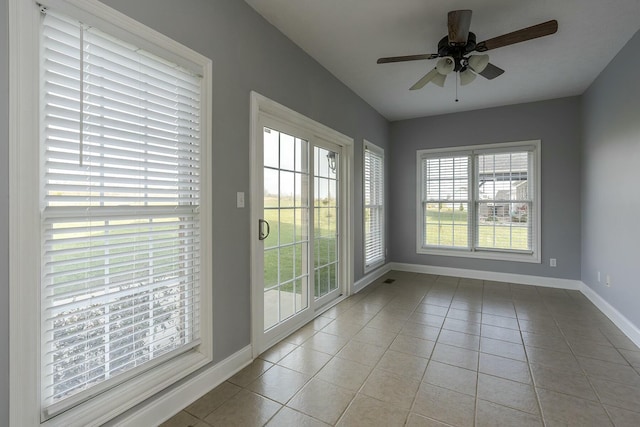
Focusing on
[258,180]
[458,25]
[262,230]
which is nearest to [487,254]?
[458,25]

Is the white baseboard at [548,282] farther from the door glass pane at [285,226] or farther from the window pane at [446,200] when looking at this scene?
the door glass pane at [285,226]

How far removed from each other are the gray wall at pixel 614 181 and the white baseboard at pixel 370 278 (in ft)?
8.95

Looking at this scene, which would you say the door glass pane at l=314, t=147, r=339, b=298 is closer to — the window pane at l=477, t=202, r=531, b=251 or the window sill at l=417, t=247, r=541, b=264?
the window sill at l=417, t=247, r=541, b=264

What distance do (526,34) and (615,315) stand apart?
2.96 m

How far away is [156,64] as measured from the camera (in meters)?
1.66

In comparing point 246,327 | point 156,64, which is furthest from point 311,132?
point 246,327

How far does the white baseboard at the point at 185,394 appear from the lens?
62.2 inches

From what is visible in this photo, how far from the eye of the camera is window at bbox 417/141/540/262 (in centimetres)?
453

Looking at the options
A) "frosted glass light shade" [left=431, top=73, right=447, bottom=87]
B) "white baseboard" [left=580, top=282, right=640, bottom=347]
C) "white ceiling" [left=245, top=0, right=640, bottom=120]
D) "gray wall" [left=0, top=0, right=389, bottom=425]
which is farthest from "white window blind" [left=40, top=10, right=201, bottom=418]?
"white baseboard" [left=580, top=282, right=640, bottom=347]

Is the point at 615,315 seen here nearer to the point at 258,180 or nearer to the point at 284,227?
the point at 284,227

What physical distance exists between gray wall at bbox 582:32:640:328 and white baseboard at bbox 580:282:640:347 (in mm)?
57

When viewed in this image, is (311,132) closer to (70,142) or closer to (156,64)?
(156,64)

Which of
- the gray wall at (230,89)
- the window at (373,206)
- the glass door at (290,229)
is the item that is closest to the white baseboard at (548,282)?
the window at (373,206)

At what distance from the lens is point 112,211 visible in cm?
146
